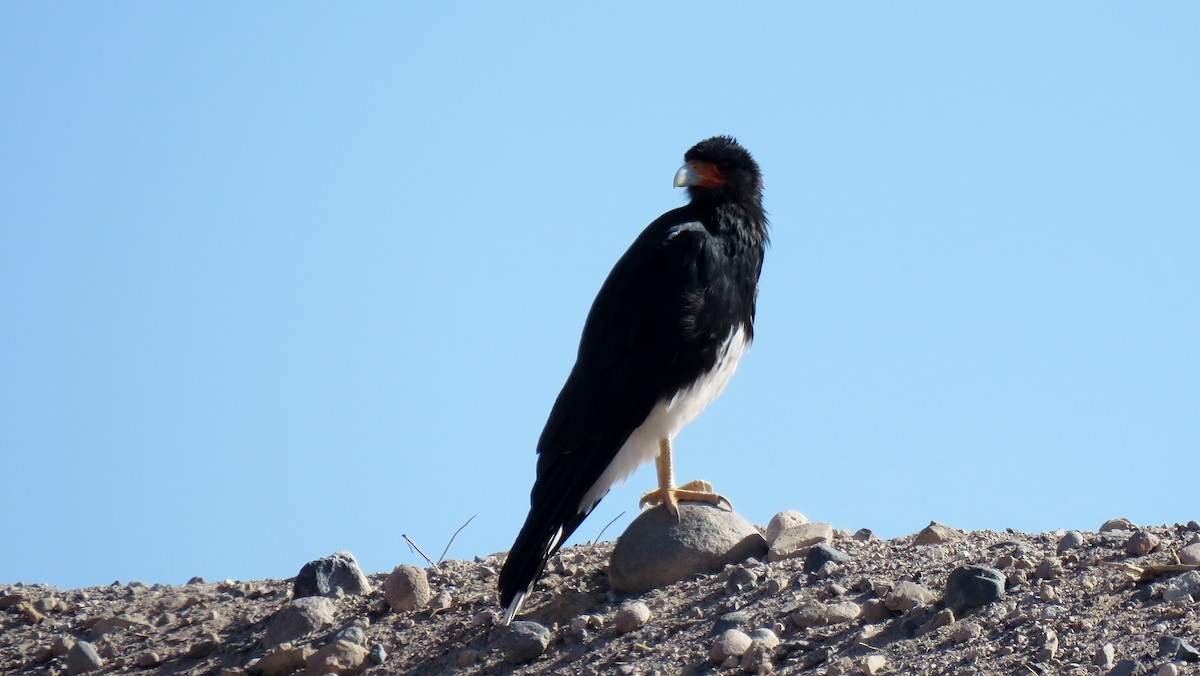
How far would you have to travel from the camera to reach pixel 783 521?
285 inches

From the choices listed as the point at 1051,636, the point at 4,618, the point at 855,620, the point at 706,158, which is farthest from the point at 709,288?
the point at 4,618

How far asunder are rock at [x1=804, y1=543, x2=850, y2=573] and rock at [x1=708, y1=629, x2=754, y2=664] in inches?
33.7

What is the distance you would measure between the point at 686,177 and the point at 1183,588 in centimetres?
348

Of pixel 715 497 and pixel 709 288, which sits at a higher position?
pixel 709 288

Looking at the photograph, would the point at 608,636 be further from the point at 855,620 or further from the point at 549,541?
the point at 855,620

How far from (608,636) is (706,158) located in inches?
112

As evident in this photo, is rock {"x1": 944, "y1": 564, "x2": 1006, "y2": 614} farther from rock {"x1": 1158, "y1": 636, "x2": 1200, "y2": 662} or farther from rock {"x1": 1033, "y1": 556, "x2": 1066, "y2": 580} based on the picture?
rock {"x1": 1158, "y1": 636, "x2": 1200, "y2": 662}

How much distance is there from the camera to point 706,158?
7746mm

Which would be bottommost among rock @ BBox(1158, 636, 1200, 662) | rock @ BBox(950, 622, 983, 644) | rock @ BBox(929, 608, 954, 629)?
rock @ BBox(1158, 636, 1200, 662)

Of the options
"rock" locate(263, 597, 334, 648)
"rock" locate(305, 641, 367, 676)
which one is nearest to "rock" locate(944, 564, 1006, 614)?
"rock" locate(305, 641, 367, 676)

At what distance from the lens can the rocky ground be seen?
5.29m

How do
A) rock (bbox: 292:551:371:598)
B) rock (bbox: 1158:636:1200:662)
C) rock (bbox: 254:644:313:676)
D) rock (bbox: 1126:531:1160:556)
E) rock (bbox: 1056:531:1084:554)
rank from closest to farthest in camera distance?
rock (bbox: 1158:636:1200:662)
rock (bbox: 1126:531:1160:556)
rock (bbox: 1056:531:1084:554)
rock (bbox: 254:644:313:676)
rock (bbox: 292:551:371:598)

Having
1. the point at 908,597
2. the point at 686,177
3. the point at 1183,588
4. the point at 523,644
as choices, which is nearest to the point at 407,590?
the point at 523,644

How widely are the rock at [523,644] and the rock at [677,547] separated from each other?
65 cm
